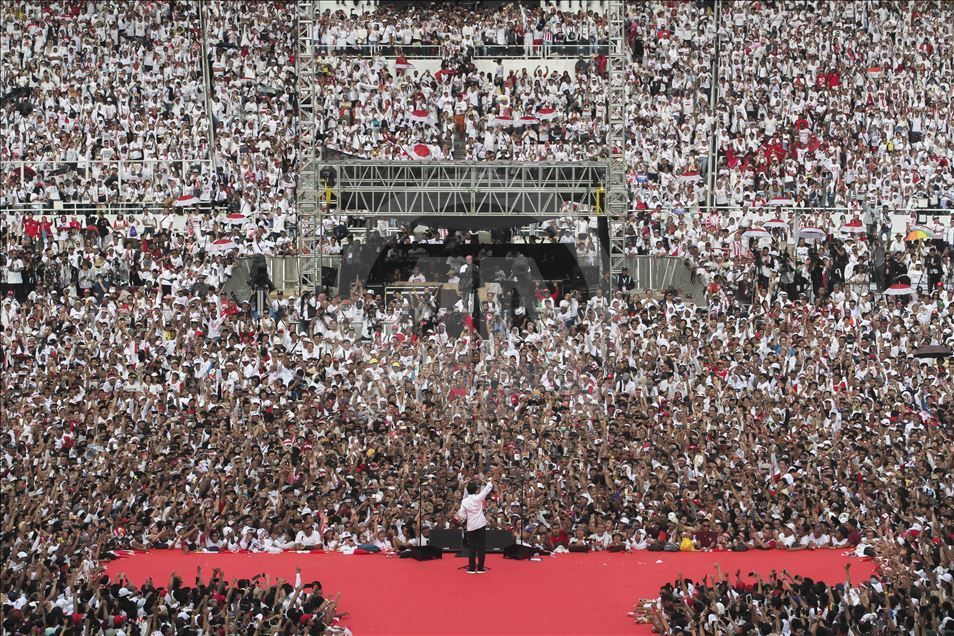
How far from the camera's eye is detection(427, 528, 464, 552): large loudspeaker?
22375 millimetres

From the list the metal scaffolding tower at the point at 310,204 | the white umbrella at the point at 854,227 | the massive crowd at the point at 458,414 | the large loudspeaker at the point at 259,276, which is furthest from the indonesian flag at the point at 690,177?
the large loudspeaker at the point at 259,276

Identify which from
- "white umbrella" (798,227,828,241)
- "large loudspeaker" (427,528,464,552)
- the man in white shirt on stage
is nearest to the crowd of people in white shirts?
"white umbrella" (798,227,828,241)

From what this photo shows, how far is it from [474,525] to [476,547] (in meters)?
0.46

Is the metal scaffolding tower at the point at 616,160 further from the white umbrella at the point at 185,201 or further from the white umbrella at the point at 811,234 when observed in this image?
the white umbrella at the point at 185,201

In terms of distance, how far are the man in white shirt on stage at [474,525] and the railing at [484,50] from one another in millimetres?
19160

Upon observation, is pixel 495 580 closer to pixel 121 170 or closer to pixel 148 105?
pixel 121 170

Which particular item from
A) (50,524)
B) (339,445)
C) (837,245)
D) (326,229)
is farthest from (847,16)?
(50,524)

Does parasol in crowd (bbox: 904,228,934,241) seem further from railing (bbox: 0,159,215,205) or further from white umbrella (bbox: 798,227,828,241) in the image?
railing (bbox: 0,159,215,205)

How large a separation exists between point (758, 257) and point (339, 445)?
34.8 ft

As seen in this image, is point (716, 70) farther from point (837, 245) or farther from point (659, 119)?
point (837, 245)

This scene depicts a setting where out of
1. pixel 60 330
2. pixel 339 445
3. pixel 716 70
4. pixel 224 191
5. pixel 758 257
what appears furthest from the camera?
pixel 716 70

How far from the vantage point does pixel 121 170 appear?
117 feet

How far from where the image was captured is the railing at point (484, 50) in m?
38.5

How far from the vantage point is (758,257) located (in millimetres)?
31203
